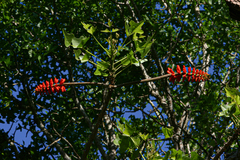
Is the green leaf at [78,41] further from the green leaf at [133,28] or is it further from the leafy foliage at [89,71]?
the leafy foliage at [89,71]

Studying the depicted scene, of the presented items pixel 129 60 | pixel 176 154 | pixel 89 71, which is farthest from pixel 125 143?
pixel 89 71

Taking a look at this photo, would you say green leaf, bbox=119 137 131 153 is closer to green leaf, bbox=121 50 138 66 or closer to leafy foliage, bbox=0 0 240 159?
green leaf, bbox=121 50 138 66

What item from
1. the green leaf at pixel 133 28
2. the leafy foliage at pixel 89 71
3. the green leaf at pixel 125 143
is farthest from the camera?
the leafy foliage at pixel 89 71

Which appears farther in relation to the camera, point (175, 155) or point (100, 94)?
point (100, 94)

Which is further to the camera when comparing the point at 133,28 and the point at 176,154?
the point at 176,154

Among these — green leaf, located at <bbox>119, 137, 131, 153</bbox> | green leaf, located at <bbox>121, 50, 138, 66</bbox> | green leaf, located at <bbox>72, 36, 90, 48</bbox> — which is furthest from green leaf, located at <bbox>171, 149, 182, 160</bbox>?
green leaf, located at <bbox>72, 36, 90, 48</bbox>

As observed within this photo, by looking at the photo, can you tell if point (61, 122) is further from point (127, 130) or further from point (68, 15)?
point (127, 130)

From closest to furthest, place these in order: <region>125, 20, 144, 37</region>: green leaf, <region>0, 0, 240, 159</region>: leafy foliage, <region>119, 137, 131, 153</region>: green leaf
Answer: <region>125, 20, 144, 37</region>: green leaf, <region>119, 137, 131, 153</region>: green leaf, <region>0, 0, 240, 159</region>: leafy foliage

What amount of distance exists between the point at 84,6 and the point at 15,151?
358 centimetres

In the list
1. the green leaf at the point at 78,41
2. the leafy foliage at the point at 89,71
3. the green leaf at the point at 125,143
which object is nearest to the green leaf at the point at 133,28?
the green leaf at the point at 78,41

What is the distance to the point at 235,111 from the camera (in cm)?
190

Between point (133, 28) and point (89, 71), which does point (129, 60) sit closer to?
point (133, 28)

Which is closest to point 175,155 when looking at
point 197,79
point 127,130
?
point 127,130

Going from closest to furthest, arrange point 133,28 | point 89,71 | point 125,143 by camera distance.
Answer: point 133,28, point 125,143, point 89,71
